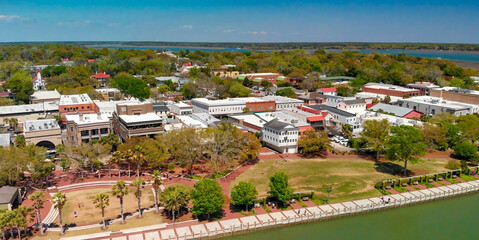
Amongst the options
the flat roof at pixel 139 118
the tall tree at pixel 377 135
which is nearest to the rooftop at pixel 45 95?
the flat roof at pixel 139 118

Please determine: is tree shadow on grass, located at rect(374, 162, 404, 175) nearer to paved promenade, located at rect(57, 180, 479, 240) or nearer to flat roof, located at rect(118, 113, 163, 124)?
paved promenade, located at rect(57, 180, 479, 240)

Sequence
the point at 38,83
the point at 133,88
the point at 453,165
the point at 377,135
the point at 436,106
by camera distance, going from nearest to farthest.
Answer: the point at 453,165, the point at 377,135, the point at 436,106, the point at 133,88, the point at 38,83

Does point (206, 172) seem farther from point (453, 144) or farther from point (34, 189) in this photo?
point (453, 144)

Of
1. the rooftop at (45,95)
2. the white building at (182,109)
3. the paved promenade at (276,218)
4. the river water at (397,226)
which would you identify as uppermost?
the rooftop at (45,95)

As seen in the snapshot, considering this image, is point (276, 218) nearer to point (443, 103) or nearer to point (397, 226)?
point (397, 226)

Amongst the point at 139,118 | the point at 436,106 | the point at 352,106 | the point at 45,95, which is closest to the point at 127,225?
the point at 139,118

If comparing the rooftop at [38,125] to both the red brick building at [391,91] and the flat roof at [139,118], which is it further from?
the red brick building at [391,91]
